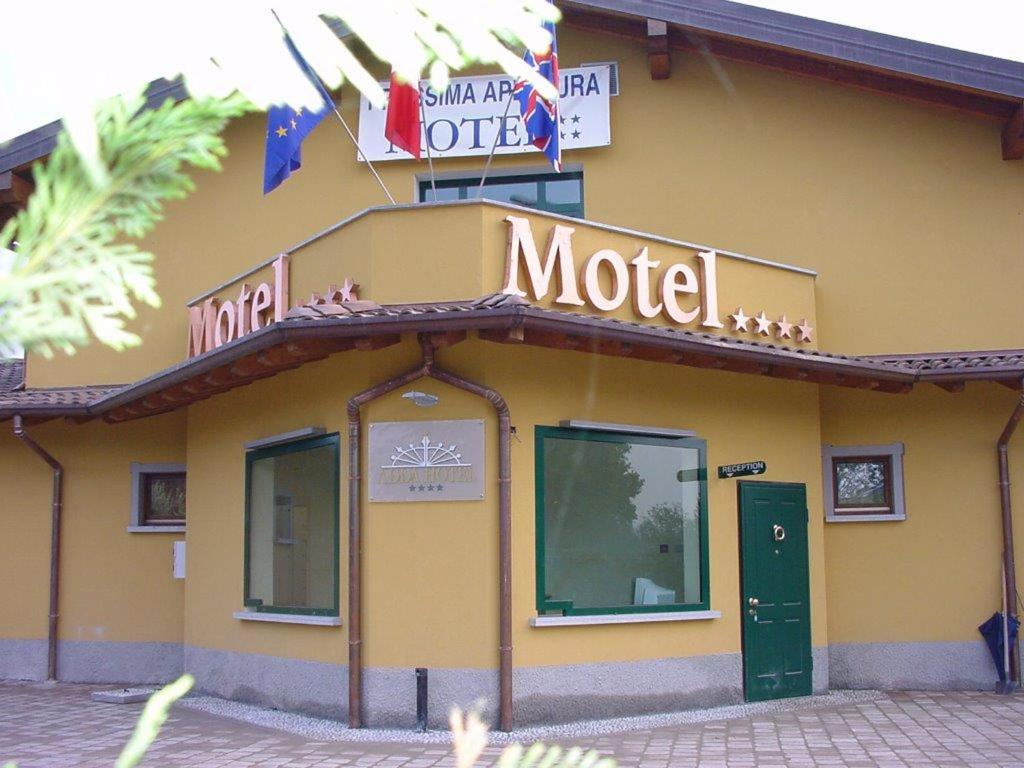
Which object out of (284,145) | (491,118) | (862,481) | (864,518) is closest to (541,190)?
(491,118)

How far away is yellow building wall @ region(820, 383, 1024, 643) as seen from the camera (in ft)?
38.4

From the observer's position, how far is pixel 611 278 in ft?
33.7

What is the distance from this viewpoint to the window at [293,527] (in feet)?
33.5

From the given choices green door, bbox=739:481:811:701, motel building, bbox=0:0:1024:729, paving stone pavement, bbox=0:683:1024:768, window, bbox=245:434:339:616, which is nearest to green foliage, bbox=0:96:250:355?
paving stone pavement, bbox=0:683:1024:768

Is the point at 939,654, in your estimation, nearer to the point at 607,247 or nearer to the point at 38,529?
the point at 607,247

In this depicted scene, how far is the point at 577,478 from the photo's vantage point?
1008cm

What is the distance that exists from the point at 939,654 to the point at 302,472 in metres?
6.42

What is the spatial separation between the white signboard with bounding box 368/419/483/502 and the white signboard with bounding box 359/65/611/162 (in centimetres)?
438

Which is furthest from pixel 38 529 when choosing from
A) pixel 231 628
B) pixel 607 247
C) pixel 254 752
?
pixel 607 247

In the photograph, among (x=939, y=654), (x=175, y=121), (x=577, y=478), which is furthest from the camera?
(x=939, y=654)

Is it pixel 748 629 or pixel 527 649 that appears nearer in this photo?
pixel 527 649

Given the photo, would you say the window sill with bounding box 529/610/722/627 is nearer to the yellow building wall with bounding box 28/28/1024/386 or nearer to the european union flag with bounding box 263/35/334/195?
the yellow building wall with bounding box 28/28/1024/386

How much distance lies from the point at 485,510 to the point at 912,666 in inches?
197

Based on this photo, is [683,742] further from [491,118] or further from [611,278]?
[491,118]
